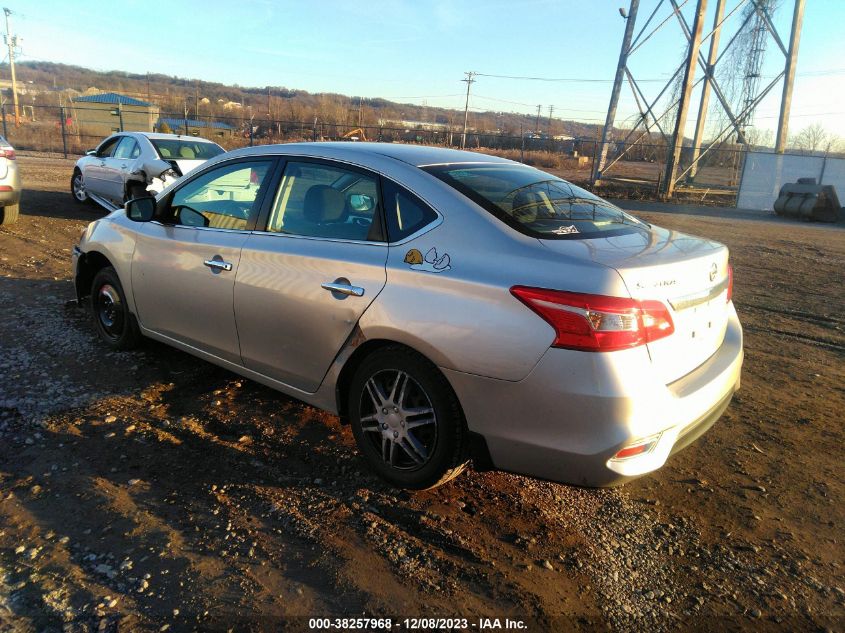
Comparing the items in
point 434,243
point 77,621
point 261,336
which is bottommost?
point 77,621

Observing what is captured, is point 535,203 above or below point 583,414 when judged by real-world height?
above

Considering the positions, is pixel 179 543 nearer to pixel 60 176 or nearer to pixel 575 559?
pixel 575 559

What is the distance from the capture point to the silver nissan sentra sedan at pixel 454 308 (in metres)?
2.49

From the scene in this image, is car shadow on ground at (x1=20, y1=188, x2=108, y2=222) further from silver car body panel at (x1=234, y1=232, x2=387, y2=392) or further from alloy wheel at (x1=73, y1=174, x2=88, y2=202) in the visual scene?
silver car body panel at (x1=234, y1=232, x2=387, y2=392)

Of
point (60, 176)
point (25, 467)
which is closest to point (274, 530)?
point (25, 467)

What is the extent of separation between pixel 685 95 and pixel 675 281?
23.6 meters

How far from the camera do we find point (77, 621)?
89.0 inches

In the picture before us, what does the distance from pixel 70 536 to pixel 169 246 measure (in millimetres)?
2063

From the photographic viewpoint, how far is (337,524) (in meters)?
2.90

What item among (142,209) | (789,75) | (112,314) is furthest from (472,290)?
(789,75)

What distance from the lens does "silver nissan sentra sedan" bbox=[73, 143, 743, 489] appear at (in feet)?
8.18

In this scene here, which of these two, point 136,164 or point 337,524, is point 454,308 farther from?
point 136,164

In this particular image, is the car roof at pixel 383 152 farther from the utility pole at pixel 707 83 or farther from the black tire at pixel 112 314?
the utility pole at pixel 707 83

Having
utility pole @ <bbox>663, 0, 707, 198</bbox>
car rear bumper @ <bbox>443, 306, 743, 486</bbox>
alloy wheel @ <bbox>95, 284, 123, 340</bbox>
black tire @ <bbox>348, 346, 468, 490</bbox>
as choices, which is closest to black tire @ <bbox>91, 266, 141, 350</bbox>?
alloy wheel @ <bbox>95, 284, 123, 340</bbox>
